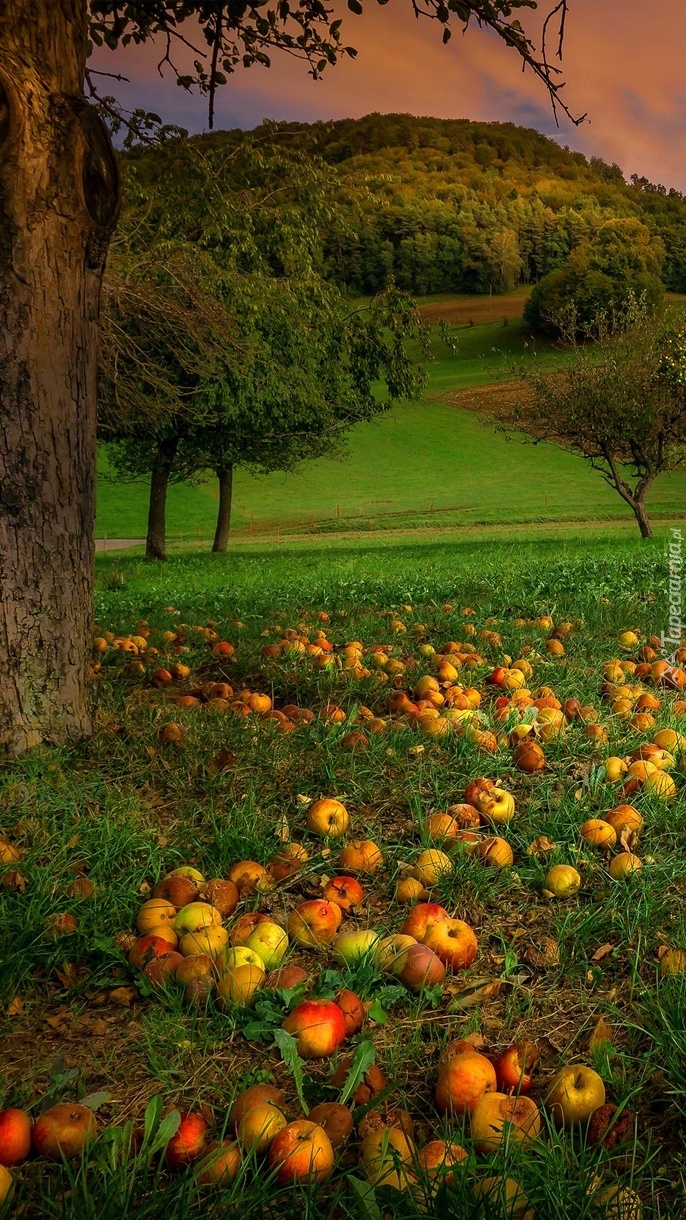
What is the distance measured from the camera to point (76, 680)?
147 inches

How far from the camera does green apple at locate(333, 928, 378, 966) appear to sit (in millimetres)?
2195

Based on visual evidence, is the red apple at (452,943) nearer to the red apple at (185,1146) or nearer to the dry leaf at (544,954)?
the dry leaf at (544,954)

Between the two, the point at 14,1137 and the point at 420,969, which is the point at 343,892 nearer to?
the point at 420,969

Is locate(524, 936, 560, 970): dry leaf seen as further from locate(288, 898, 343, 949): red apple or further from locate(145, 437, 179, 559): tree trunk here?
locate(145, 437, 179, 559): tree trunk

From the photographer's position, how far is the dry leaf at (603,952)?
2.28m

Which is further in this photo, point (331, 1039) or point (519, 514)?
point (519, 514)

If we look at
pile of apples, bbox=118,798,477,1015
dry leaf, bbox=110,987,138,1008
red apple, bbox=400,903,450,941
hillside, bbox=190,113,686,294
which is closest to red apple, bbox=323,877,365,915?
pile of apples, bbox=118,798,477,1015

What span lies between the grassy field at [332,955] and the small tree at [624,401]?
16.1m

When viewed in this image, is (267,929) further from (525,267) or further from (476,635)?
(525,267)

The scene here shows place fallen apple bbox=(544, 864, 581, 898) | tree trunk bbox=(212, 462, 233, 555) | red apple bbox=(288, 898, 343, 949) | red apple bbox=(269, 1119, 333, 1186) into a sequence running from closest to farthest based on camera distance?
red apple bbox=(269, 1119, 333, 1186), red apple bbox=(288, 898, 343, 949), fallen apple bbox=(544, 864, 581, 898), tree trunk bbox=(212, 462, 233, 555)

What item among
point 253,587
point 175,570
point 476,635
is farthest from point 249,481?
point 476,635

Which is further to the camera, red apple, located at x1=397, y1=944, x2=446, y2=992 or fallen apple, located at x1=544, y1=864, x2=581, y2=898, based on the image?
fallen apple, located at x1=544, y1=864, x2=581, y2=898

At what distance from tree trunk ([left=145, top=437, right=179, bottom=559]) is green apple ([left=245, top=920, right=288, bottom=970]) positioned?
20.7 metres

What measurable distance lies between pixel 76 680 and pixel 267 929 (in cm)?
190
